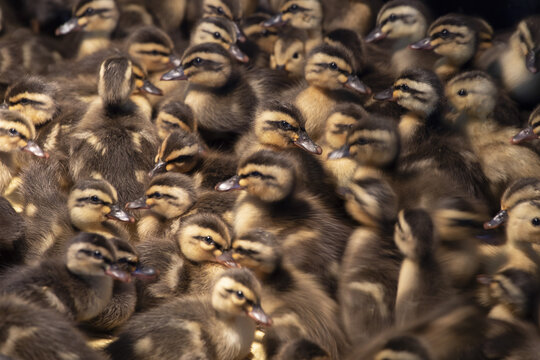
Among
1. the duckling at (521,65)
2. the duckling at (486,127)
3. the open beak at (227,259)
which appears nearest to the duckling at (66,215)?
the open beak at (227,259)

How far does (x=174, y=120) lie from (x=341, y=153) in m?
0.75

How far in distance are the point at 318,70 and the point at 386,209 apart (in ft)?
2.96

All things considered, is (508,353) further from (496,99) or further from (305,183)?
(496,99)

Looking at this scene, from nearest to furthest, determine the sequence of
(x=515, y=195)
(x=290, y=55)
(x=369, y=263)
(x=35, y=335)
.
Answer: (x=35, y=335), (x=369, y=263), (x=515, y=195), (x=290, y=55)

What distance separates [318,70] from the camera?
12.0 ft

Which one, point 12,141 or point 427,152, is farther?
point 12,141

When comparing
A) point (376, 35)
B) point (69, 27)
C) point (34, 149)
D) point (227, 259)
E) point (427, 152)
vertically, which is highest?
point (427, 152)

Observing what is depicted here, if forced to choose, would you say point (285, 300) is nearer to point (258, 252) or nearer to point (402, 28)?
point (258, 252)

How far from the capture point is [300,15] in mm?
4191

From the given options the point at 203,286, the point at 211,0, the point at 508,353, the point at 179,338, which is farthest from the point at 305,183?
the point at 211,0

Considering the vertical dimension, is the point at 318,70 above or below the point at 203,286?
above

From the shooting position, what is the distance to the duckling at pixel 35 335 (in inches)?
91.6

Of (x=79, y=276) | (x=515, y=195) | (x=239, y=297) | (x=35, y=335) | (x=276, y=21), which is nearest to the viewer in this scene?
(x=35, y=335)

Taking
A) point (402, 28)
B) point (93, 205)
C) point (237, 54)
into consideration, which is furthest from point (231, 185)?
point (402, 28)
